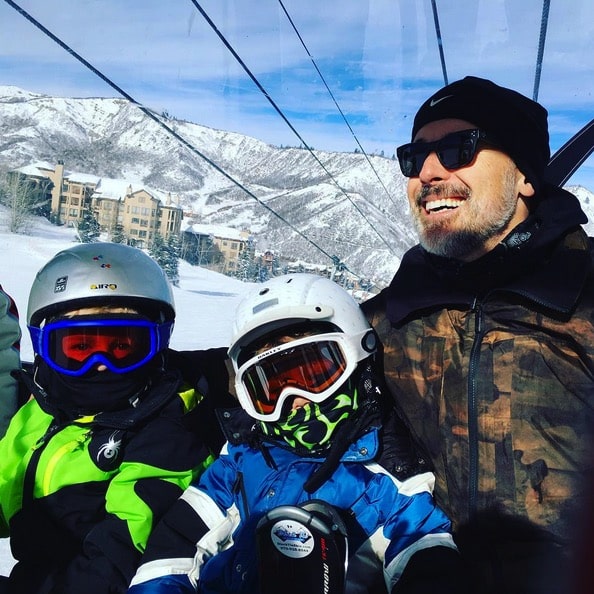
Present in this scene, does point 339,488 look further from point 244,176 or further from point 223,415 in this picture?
point 244,176

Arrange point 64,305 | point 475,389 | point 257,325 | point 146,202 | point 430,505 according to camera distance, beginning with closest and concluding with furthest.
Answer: point 430,505, point 475,389, point 257,325, point 64,305, point 146,202

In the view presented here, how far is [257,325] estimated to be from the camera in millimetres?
1924

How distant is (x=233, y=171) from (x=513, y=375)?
15.6 ft

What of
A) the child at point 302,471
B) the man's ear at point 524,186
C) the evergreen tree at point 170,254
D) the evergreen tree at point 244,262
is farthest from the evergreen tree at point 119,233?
the man's ear at point 524,186

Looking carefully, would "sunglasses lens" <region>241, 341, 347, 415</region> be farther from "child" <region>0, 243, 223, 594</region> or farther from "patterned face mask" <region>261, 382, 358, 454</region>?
"child" <region>0, 243, 223, 594</region>

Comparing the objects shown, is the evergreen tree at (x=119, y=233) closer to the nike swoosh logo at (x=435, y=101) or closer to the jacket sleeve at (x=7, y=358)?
the jacket sleeve at (x=7, y=358)

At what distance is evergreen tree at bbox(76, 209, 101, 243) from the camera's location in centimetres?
805

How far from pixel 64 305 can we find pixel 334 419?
1.04m

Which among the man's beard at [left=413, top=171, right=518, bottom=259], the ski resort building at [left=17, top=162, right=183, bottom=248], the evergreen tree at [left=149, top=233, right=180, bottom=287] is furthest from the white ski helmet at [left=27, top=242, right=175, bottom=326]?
the evergreen tree at [left=149, top=233, right=180, bottom=287]

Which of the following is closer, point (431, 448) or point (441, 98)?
point (431, 448)

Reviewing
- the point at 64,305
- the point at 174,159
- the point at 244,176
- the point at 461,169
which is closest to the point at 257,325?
the point at 64,305

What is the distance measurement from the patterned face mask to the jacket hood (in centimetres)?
41

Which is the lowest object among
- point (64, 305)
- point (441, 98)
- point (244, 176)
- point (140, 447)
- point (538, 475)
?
point (140, 447)

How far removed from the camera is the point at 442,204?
2.10m
